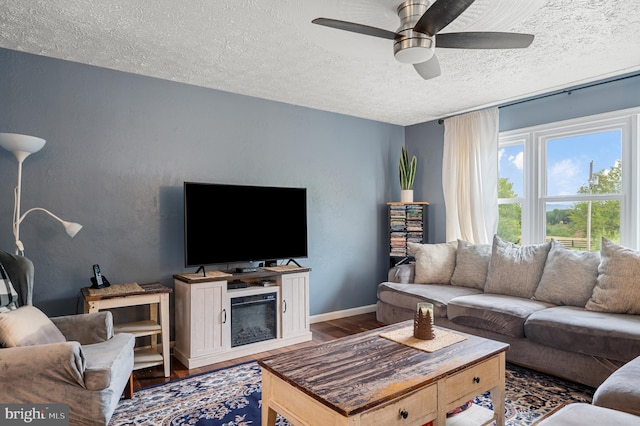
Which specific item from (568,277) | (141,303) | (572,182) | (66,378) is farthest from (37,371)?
(572,182)

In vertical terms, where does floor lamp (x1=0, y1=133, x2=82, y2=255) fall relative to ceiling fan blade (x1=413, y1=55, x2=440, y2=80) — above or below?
below

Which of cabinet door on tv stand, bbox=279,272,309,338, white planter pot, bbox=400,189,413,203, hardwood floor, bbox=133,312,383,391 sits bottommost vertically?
hardwood floor, bbox=133,312,383,391

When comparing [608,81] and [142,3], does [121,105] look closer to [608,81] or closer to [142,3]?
[142,3]

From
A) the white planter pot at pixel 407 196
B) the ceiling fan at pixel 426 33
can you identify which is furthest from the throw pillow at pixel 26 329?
the white planter pot at pixel 407 196

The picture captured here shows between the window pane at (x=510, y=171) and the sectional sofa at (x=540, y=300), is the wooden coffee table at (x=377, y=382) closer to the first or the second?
the sectional sofa at (x=540, y=300)

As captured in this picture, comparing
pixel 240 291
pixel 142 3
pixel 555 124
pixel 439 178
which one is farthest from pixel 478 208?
pixel 142 3

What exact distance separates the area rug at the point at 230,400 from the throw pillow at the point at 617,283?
620 millimetres

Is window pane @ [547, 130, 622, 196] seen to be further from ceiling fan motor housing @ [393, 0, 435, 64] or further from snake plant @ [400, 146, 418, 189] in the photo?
ceiling fan motor housing @ [393, 0, 435, 64]

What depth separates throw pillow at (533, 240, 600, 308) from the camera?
3059 millimetres

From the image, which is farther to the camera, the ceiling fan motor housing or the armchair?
the armchair

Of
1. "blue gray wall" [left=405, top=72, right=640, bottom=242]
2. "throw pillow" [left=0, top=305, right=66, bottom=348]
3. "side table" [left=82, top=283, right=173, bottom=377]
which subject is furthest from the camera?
"blue gray wall" [left=405, top=72, right=640, bottom=242]

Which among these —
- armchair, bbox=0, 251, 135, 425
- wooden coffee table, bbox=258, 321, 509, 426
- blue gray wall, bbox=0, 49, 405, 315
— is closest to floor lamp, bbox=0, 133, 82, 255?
blue gray wall, bbox=0, 49, 405, 315

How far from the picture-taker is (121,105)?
3.24 metres

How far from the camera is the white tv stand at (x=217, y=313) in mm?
3137
